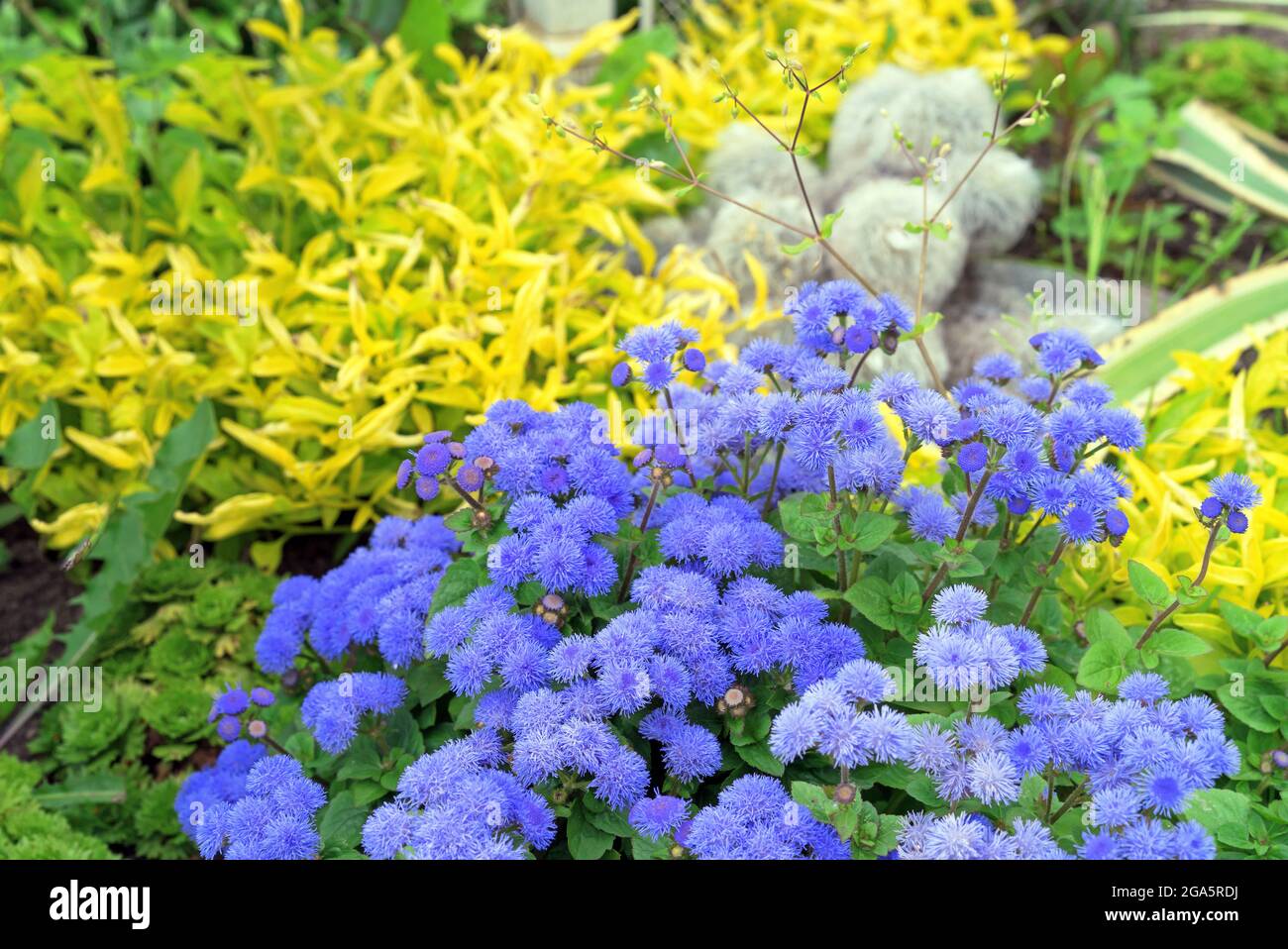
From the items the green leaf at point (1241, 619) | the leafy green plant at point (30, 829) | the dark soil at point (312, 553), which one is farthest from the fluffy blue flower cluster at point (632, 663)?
the dark soil at point (312, 553)

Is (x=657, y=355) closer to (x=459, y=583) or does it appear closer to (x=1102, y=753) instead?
(x=459, y=583)

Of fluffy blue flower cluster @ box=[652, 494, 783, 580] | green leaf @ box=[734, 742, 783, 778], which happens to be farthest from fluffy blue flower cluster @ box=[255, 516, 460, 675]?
green leaf @ box=[734, 742, 783, 778]

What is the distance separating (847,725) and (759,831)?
0.15m

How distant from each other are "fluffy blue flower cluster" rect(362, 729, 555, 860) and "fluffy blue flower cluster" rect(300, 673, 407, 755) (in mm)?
178

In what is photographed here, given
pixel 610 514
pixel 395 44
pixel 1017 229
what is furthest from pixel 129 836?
pixel 1017 229

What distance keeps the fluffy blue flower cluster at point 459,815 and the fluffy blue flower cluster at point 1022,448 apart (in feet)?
2.11

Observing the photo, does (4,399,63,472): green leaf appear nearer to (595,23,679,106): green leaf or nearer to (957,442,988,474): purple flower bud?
(595,23,679,106): green leaf

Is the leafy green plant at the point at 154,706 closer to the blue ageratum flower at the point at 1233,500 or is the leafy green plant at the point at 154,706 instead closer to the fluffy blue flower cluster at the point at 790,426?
the fluffy blue flower cluster at the point at 790,426

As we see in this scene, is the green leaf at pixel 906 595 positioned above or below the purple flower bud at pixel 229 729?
above

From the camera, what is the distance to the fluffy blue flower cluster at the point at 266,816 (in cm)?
126

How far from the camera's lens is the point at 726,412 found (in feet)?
4.81

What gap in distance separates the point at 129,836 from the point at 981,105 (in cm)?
273

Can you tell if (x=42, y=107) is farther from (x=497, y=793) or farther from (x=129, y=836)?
(x=497, y=793)

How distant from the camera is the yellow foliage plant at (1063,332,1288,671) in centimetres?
175
